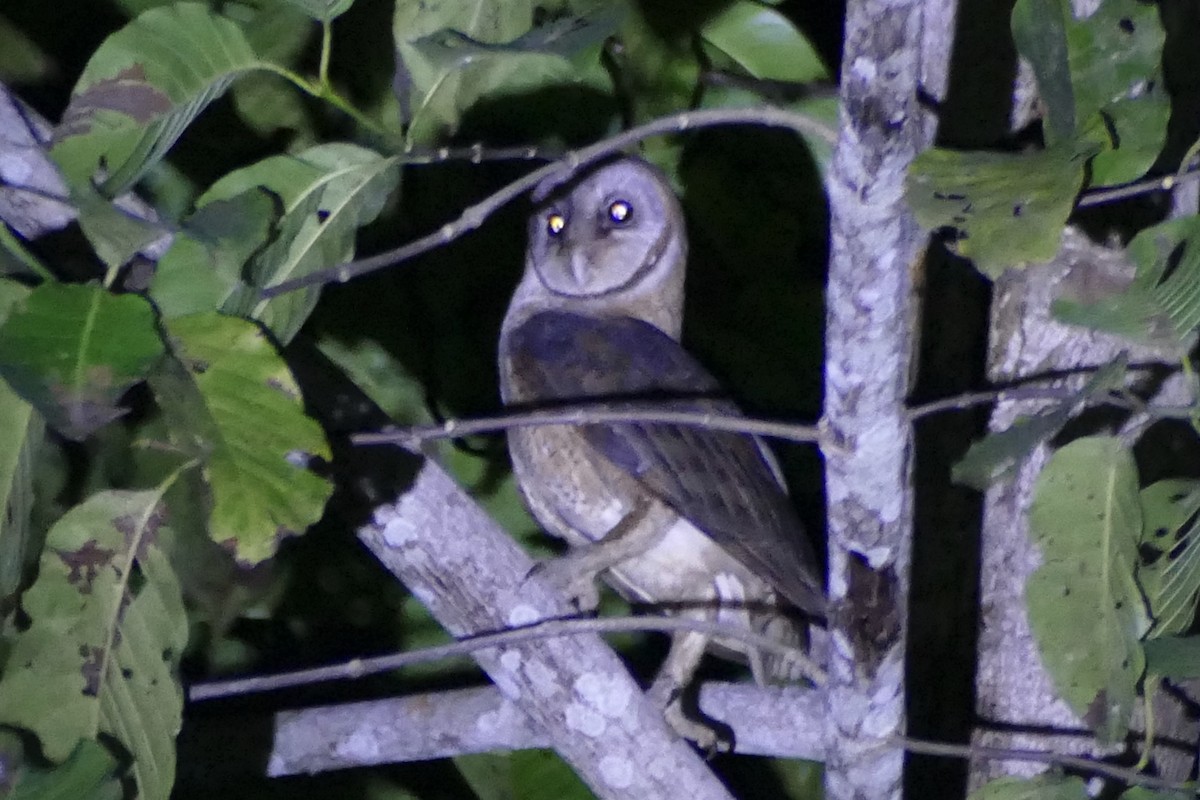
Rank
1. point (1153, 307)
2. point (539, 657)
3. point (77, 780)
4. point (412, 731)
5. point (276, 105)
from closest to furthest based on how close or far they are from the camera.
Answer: point (77, 780) < point (1153, 307) < point (539, 657) < point (412, 731) < point (276, 105)

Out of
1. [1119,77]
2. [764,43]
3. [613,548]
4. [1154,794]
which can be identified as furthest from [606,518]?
[1119,77]

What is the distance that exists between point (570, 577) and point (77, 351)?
826 mm

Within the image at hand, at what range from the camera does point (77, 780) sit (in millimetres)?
708

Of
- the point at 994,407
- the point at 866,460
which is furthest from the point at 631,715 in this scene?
the point at 994,407

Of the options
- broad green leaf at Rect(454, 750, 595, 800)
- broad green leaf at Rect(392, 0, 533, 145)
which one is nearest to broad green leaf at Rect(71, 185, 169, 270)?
broad green leaf at Rect(392, 0, 533, 145)

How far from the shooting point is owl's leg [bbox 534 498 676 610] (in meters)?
1.36

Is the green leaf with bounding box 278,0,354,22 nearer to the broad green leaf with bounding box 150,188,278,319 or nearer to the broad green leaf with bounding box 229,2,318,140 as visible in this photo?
the broad green leaf with bounding box 150,188,278,319

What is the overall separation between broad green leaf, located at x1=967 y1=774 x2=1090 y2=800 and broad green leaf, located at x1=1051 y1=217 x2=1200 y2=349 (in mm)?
344

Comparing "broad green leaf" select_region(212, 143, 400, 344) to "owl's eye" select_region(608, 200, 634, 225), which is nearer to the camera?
"broad green leaf" select_region(212, 143, 400, 344)

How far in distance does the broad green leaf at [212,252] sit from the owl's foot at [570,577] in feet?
2.18

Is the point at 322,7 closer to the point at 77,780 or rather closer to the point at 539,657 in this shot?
the point at 77,780

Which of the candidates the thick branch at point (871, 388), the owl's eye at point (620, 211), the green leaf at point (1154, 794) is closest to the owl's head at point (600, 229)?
the owl's eye at point (620, 211)

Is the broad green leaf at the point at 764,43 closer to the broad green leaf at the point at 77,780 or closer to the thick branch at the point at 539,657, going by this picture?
the thick branch at the point at 539,657

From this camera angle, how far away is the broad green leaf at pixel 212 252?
2.18 ft
